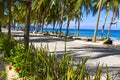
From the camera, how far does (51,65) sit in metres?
6.83

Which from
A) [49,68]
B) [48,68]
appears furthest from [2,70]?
[48,68]

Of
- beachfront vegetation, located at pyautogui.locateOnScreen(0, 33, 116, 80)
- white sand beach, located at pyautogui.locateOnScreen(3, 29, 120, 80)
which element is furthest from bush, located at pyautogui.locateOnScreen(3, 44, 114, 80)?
white sand beach, located at pyautogui.locateOnScreen(3, 29, 120, 80)

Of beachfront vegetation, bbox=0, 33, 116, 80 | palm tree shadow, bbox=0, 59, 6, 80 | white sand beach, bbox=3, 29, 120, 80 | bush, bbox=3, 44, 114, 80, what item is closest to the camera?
beachfront vegetation, bbox=0, 33, 116, 80

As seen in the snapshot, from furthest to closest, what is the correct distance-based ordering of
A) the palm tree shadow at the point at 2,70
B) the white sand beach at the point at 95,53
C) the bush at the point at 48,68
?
the white sand beach at the point at 95,53, the palm tree shadow at the point at 2,70, the bush at the point at 48,68

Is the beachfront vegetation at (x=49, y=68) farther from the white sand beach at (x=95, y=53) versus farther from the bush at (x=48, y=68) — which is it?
the white sand beach at (x=95, y=53)

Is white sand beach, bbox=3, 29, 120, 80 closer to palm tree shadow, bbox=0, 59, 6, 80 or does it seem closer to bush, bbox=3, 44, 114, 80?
bush, bbox=3, 44, 114, 80

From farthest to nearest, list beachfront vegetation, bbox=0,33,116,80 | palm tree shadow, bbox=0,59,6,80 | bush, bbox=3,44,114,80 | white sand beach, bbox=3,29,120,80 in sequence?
white sand beach, bbox=3,29,120,80
palm tree shadow, bbox=0,59,6,80
bush, bbox=3,44,114,80
beachfront vegetation, bbox=0,33,116,80

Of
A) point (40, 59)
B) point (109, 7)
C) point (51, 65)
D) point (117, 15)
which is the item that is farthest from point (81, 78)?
point (117, 15)

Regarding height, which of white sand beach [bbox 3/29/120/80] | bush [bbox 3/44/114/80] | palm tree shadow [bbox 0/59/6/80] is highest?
bush [bbox 3/44/114/80]

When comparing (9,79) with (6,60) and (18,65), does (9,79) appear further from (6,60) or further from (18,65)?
(6,60)

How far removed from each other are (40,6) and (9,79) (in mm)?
41072

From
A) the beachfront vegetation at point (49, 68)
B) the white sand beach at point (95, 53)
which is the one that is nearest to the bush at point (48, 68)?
the beachfront vegetation at point (49, 68)

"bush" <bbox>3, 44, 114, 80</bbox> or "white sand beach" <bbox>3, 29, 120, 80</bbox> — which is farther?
"white sand beach" <bbox>3, 29, 120, 80</bbox>

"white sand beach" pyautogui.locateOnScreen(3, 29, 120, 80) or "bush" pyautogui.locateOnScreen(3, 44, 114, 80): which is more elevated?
"bush" pyautogui.locateOnScreen(3, 44, 114, 80)
